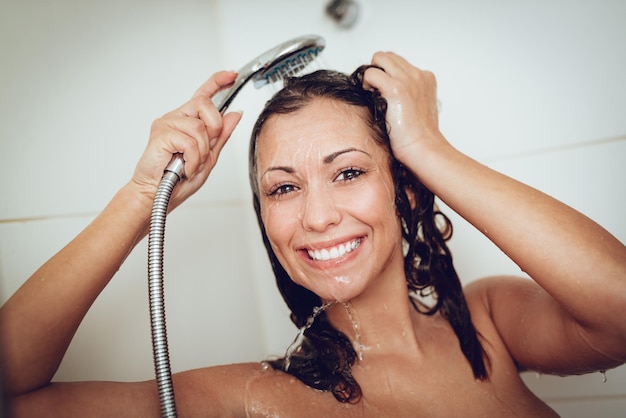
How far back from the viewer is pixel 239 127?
56.0 inches

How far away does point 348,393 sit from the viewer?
38.1 inches

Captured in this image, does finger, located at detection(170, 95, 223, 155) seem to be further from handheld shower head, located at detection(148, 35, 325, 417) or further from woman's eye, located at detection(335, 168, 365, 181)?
woman's eye, located at detection(335, 168, 365, 181)

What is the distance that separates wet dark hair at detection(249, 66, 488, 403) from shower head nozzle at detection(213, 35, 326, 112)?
1.8 inches

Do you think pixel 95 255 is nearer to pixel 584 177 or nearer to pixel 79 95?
pixel 79 95

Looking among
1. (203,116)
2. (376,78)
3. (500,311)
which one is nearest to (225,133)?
(203,116)

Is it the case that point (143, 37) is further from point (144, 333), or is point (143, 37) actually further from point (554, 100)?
point (554, 100)

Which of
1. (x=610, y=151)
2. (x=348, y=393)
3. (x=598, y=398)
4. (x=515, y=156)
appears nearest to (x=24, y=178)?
(x=348, y=393)

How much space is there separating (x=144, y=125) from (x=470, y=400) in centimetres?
98

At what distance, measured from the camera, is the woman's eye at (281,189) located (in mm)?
916

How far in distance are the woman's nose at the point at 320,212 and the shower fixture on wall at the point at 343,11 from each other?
2.54 feet

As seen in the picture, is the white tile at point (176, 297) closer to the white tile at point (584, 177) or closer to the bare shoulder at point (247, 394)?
the bare shoulder at point (247, 394)

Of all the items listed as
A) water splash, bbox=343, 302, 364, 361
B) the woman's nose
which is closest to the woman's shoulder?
water splash, bbox=343, 302, 364, 361

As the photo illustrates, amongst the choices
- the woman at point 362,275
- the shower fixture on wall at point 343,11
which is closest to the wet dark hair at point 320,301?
the woman at point 362,275

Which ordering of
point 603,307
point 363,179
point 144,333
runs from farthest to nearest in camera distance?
1. point 144,333
2. point 363,179
3. point 603,307
